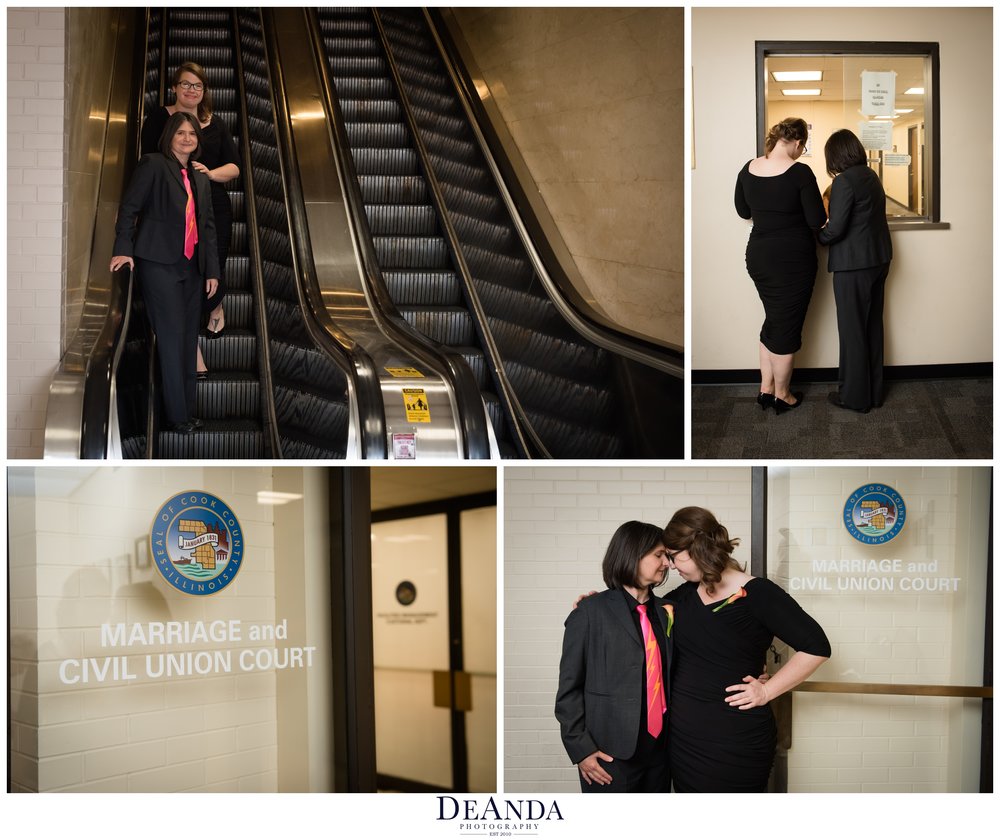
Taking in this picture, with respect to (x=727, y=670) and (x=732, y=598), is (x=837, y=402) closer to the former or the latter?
(x=732, y=598)

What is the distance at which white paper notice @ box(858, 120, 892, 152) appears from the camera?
11.3 feet

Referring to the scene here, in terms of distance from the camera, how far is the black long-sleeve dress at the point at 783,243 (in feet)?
10.9

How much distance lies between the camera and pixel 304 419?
3.70 metres

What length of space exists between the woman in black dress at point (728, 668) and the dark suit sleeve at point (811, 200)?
1.31m

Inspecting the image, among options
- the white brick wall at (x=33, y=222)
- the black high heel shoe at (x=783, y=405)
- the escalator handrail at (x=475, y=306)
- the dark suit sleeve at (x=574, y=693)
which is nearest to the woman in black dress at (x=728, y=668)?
the dark suit sleeve at (x=574, y=693)

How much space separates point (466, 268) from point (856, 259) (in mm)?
2025

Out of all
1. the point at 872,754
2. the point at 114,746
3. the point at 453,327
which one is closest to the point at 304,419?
the point at 453,327

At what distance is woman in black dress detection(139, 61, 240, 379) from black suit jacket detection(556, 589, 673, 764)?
1981mm

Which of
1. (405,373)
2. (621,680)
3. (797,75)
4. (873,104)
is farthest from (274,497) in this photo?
(873,104)

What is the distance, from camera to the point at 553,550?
3.18 metres
